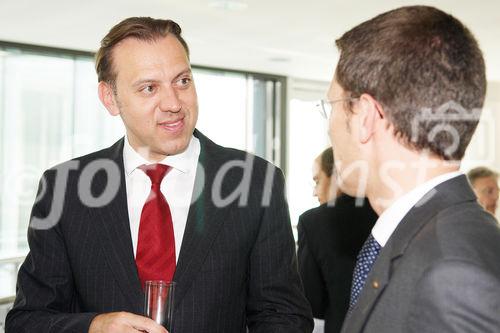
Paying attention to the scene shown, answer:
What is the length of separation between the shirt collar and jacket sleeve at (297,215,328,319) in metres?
0.98

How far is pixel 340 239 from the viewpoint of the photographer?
2.59 meters

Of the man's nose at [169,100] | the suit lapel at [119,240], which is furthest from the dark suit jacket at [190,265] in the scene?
the man's nose at [169,100]

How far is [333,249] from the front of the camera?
2609 millimetres

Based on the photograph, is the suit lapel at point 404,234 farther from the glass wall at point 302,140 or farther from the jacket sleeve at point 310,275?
the glass wall at point 302,140

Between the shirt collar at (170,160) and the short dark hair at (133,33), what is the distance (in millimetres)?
216

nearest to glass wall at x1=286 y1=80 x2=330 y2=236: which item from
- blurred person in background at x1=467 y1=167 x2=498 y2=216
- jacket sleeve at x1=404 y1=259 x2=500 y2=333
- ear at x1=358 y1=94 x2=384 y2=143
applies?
blurred person in background at x1=467 y1=167 x2=498 y2=216

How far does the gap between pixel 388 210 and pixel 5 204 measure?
6.41m

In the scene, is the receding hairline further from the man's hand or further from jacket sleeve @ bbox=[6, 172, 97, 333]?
the man's hand

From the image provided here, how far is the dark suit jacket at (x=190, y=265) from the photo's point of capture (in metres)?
1.63

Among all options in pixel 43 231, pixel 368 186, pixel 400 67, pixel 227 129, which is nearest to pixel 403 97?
pixel 400 67

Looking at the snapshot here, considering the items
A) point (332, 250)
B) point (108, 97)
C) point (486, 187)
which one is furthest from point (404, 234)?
point (486, 187)

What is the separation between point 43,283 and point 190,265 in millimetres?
388

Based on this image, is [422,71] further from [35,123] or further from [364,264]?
[35,123]

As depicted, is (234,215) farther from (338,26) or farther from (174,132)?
(338,26)
